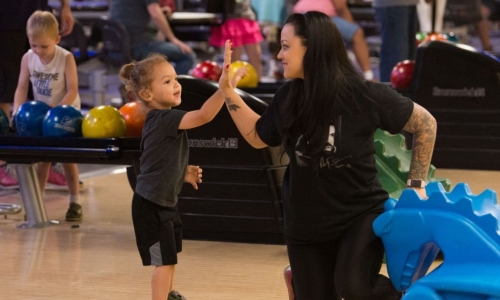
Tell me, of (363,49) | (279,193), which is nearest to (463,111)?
(363,49)

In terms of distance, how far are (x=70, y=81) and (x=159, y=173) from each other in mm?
2195

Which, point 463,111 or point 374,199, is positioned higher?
point 374,199

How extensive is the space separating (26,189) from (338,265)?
2851 mm

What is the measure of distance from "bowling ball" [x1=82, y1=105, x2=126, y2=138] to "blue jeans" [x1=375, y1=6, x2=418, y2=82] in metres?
3.54

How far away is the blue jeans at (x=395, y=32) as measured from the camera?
7.75 meters

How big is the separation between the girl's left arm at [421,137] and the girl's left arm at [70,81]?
114 inches

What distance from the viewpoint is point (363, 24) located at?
42.6ft

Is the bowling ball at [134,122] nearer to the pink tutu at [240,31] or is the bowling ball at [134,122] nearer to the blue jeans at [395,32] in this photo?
the blue jeans at [395,32]

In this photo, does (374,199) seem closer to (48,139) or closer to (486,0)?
(48,139)

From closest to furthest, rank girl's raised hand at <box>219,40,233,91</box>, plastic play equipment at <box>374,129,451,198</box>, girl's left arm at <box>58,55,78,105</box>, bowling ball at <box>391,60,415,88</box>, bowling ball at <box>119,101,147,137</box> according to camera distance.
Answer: girl's raised hand at <box>219,40,233,91</box> → plastic play equipment at <box>374,129,451,198</box> → bowling ball at <box>119,101,147,137</box> → girl's left arm at <box>58,55,78,105</box> → bowling ball at <box>391,60,415,88</box>

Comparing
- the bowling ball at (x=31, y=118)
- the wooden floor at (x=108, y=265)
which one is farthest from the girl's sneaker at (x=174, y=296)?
the bowling ball at (x=31, y=118)

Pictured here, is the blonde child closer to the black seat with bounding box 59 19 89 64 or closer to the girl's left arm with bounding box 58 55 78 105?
the girl's left arm with bounding box 58 55 78 105

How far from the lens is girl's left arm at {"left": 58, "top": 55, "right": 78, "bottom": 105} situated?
548cm

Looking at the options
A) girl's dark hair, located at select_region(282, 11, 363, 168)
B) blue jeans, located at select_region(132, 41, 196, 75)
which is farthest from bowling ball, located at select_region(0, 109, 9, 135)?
blue jeans, located at select_region(132, 41, 196, 75)
